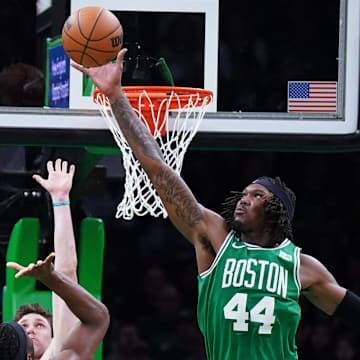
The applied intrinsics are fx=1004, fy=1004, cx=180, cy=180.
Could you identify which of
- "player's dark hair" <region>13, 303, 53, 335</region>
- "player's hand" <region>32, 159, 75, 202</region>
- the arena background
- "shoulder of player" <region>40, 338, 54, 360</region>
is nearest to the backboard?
"player's hand" <region>32, 159, 75, 202</region>

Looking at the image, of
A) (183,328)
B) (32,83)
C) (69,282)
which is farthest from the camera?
(183,328)

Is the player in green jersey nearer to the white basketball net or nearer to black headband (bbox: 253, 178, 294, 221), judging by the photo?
black headband (bbox: 253, 178, 294, 221)

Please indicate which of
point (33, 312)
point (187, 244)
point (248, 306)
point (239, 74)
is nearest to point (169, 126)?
point (239, 74)

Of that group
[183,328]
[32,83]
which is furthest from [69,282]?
[183,328]

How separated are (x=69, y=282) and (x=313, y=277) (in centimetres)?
112

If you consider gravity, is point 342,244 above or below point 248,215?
below

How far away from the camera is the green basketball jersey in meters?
3.75

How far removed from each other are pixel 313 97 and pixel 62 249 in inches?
73.0

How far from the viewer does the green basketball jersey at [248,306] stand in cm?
375

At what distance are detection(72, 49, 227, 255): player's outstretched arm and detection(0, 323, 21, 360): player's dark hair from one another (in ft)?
3.11

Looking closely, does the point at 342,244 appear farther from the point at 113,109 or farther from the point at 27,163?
the point at 113,109

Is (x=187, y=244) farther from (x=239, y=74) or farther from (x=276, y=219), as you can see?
(x=276, y=219)

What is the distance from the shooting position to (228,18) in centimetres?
538

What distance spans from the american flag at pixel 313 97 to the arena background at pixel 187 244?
271 cm
